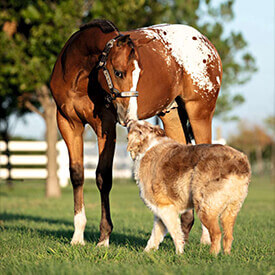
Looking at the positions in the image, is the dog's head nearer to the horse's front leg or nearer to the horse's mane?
the horse's front leg

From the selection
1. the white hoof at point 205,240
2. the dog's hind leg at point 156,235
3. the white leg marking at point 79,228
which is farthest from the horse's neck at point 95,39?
the white hoof at point 205,240

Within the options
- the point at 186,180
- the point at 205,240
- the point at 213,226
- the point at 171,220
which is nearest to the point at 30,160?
the point at 205,240

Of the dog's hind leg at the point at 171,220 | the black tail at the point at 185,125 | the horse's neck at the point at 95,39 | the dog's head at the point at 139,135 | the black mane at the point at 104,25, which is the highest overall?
the black mane at the point at 104,25

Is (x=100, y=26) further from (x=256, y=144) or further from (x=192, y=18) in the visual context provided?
(x=256, y=144)

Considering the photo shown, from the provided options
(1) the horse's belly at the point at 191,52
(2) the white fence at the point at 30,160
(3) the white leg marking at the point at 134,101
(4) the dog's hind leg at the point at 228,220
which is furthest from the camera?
(2) the white fence at the point at 30,160

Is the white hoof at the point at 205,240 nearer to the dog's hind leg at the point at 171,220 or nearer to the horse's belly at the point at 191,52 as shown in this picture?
the dog's hind leg at the point at 171,220

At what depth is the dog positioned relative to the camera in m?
4.55

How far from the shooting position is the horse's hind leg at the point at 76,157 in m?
6.41

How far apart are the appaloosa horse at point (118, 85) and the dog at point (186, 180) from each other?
0.44m

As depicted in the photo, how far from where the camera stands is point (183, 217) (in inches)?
261

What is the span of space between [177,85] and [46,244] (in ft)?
9.38

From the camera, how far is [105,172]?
6.34 meters

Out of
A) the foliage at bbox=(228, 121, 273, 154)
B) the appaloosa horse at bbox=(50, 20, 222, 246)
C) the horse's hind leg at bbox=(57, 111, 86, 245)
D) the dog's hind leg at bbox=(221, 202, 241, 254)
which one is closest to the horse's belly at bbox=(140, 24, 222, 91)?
the appaloosa horse at bbox=(50, 20, 222, 246)

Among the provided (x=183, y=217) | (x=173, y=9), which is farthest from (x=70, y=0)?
(x=183, y=217)
